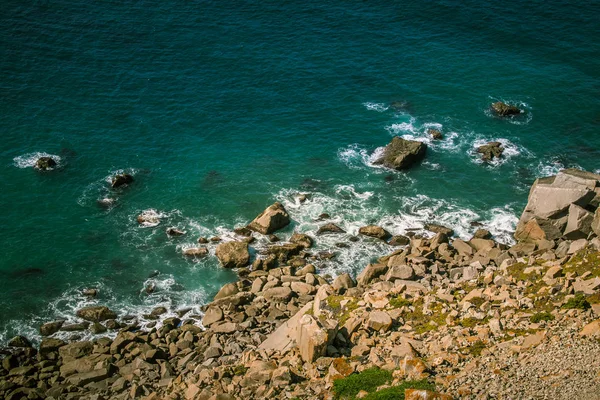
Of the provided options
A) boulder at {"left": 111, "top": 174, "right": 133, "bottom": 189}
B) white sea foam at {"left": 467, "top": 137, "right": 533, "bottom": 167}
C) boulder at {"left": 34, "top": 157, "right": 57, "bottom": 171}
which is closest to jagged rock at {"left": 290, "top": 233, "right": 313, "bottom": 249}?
boulder at {"left": 111, "top": 174, "right": 133, "bottom": 189}

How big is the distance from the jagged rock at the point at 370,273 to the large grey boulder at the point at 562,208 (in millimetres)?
17473

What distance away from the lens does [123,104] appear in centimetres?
9862

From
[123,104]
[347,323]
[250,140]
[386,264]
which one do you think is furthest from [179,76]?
[347,323]

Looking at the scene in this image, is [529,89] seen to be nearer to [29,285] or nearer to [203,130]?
[203,130]

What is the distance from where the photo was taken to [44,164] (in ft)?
284

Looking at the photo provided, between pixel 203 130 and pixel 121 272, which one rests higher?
pixel 203 130

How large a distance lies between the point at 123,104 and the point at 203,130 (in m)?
14.4

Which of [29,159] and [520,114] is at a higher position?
[520,114]

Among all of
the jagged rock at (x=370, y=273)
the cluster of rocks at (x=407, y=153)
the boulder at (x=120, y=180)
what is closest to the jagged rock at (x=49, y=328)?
the boulder at (x=120, y=180)

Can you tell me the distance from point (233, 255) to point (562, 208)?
3716 centimetres

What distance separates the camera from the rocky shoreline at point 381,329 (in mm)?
43562

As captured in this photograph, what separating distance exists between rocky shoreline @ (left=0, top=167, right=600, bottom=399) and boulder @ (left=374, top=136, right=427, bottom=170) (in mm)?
13438

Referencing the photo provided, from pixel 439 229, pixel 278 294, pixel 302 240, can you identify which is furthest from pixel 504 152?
pixel 278 294

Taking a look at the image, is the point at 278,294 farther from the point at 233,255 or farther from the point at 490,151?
the point at 490,151
